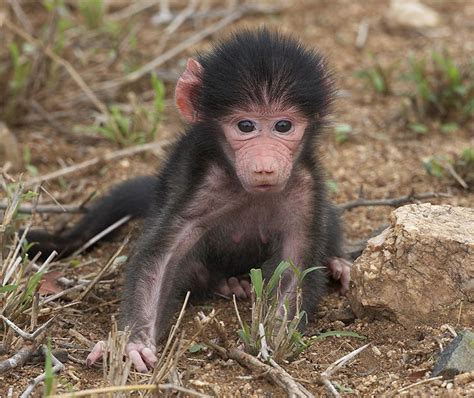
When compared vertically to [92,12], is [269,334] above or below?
above

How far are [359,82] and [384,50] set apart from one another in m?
0.63

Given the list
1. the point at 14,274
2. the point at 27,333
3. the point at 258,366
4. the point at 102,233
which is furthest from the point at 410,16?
the point at 27,333

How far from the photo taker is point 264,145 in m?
4.37

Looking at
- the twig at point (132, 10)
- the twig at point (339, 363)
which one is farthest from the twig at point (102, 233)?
the twig at point (132, 10)

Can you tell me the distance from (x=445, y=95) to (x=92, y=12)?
311cm

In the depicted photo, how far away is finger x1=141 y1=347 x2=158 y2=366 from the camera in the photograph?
4.07 metres

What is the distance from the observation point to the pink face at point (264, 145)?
14.0 ft

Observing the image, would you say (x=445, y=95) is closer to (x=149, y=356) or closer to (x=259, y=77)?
(x=259, y=77)

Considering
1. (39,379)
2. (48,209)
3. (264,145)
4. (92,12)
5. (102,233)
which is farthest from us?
(92,12)

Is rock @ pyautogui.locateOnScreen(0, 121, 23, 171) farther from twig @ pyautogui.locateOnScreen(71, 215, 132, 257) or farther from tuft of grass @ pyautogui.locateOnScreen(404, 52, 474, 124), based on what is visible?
tuft of grass @ pyautogui.locateOnScreen(404, 52, 474, 124)

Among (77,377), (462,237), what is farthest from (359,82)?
(77,377)

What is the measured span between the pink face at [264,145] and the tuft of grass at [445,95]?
8.28 feet

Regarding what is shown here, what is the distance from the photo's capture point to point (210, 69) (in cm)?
454

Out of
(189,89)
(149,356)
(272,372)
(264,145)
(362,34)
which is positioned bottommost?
(362,34)
